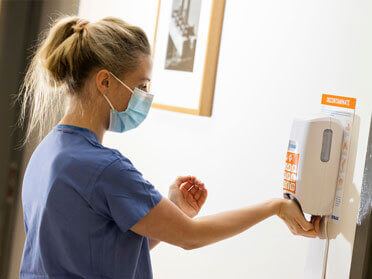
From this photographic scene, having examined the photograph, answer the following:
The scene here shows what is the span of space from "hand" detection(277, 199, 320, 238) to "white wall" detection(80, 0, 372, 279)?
57 mm

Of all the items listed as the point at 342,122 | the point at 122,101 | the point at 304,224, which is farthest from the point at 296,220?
the point at 122,101

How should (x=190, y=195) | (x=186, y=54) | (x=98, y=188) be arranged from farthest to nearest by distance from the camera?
1. (x=186, y=54)
2. (x=190, y=195)
3. (x=98, y=188)

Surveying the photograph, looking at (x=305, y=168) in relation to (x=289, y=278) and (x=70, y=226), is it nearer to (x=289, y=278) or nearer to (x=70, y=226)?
(x=289, y=278)

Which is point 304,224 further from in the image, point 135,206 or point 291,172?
point 135,206

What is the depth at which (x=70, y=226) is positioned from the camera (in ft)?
3.98

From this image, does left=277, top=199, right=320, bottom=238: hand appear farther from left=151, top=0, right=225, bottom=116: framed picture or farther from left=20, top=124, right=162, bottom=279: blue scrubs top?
left=151, top=0, right=225, bottom=116: framed picture

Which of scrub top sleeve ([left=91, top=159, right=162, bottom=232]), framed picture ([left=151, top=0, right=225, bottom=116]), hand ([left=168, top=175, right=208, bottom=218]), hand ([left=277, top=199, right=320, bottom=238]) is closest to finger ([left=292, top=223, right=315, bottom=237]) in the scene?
hand ([left=277, top=199, right=320, bottom=238])

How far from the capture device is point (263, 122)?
1.54 meters

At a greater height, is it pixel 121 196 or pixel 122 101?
pixel 122 101

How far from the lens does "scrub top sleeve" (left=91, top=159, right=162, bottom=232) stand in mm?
1174

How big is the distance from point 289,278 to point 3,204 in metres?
1.55

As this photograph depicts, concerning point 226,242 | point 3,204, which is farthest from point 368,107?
point 3,204

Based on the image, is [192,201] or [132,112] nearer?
[132,112]

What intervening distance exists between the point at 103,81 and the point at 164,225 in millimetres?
375
